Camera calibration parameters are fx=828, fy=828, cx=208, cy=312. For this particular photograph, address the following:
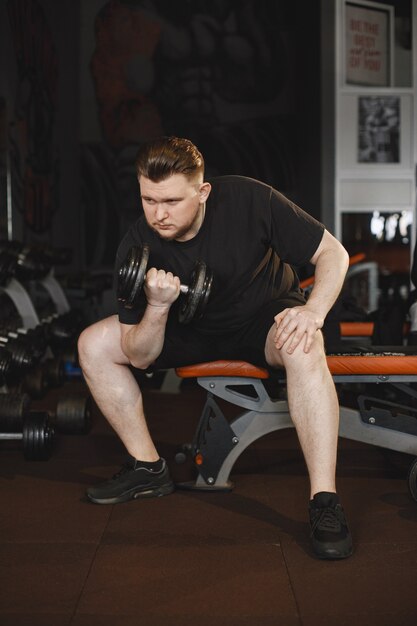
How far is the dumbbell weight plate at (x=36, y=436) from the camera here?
227cm

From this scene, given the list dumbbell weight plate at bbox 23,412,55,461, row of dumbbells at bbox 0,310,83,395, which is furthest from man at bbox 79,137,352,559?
row of dumbbells at bbox 0,310,83,395

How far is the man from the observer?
5.89 feet

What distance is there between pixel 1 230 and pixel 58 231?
1.90 m

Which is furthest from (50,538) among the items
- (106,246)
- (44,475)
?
(106,246)

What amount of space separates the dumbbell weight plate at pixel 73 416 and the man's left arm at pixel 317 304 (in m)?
0.84

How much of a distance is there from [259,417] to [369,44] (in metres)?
3.73

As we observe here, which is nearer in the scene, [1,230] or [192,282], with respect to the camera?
[192,282]

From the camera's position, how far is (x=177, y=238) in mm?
1971

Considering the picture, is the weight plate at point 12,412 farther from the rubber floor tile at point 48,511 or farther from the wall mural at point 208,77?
the wall mural at point 208,77

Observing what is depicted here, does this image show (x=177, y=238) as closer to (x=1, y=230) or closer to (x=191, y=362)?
(x=191, y=362)

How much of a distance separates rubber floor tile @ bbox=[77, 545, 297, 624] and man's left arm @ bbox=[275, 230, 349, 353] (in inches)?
17.5

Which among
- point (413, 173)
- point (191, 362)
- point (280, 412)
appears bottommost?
point (280, 412)

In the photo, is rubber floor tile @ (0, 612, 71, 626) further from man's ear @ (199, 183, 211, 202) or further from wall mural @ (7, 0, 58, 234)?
wall mural @ (7, 0, 58, 234)

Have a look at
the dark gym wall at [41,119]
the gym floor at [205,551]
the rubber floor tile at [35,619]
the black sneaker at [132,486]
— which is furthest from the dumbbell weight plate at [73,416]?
the dark gym wall at [41,119]
